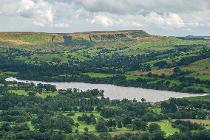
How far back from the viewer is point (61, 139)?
152625mm

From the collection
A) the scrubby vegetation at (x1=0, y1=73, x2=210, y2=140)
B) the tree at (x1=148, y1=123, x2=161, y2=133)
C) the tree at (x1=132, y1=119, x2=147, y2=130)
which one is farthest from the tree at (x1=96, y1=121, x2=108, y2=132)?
the tree at (x1=148, y1=123, x2=161, y2=133)

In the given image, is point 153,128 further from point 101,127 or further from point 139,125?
point 101,127

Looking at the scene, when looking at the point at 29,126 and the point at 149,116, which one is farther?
the point at 149,116

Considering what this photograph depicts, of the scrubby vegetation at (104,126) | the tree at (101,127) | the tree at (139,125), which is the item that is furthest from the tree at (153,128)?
the tree at (101,127)

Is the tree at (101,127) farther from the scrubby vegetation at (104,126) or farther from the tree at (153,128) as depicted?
the tree at (153,128)

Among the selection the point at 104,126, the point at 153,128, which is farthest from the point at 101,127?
the point at 153,128

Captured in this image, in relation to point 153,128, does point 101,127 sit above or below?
below

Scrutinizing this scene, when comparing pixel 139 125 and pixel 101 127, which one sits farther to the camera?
pixel 139 125

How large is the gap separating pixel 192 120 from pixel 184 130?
19.8m

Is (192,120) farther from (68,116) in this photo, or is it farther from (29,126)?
(29,126)

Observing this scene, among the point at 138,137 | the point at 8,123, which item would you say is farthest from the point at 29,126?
the point at 138,137

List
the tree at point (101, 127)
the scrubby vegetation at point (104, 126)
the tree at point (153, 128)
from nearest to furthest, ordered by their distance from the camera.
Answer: the scrubby vegetation at point (104, 126) < the tree at point (153, 128) < the tree at point (101, 127)

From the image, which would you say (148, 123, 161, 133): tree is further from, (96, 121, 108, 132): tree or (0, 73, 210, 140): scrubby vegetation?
(96, 121, 108, 132): tree

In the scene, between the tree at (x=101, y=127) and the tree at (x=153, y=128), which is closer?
the tree at (x=153, y=128)
